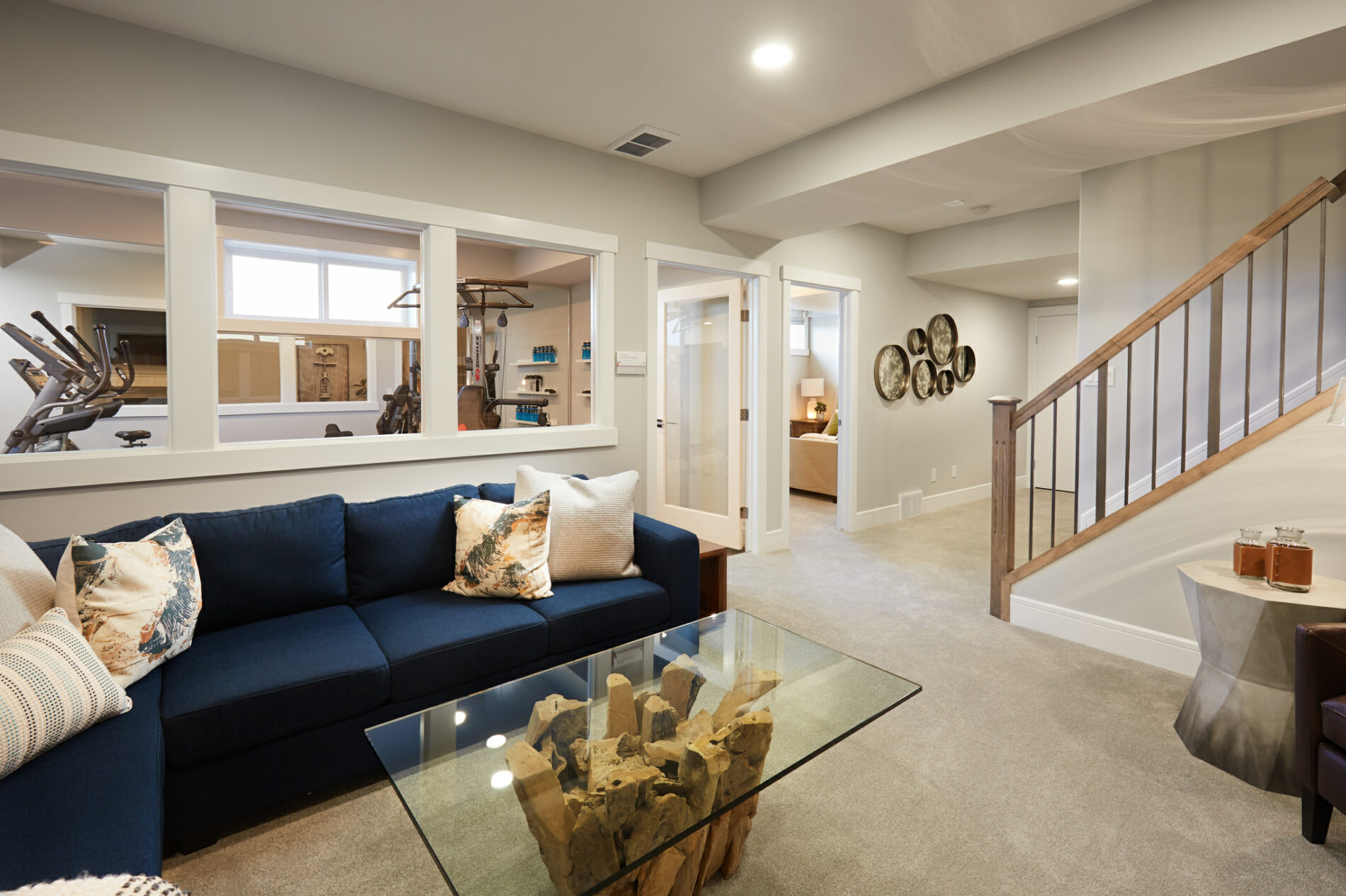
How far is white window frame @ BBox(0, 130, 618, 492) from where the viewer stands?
239 centimetres

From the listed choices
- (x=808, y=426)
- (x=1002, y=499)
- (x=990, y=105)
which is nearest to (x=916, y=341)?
(x=808, y=426)

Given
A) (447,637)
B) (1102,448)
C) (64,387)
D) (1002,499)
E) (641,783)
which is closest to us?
(641,783)

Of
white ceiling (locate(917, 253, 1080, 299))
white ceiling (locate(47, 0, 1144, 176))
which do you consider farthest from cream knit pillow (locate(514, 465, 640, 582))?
white ceiling (locate(917, 253, 1080, 299))

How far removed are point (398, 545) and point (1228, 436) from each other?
14.0 ft

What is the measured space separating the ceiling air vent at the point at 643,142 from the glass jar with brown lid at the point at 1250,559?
3049mm

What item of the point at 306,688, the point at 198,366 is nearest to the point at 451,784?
the point at 306,688

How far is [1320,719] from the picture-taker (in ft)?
5.58

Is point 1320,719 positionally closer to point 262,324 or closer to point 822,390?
point 262,324

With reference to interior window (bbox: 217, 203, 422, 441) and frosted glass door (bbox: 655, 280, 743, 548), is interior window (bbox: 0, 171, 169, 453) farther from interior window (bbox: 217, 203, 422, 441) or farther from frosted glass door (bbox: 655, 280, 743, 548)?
frosted glass door (bbox: 655, 280, 743, 548)

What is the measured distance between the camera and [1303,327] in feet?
11.3

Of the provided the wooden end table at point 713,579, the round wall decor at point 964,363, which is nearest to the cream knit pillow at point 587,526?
the wooden end table at point 713,579

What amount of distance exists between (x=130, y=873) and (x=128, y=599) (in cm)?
92

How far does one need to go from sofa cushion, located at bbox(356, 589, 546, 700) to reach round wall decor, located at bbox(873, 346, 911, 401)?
4158 millimetres

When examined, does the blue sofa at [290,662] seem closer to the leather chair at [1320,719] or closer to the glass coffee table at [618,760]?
the glass coffee table at [618,760]
